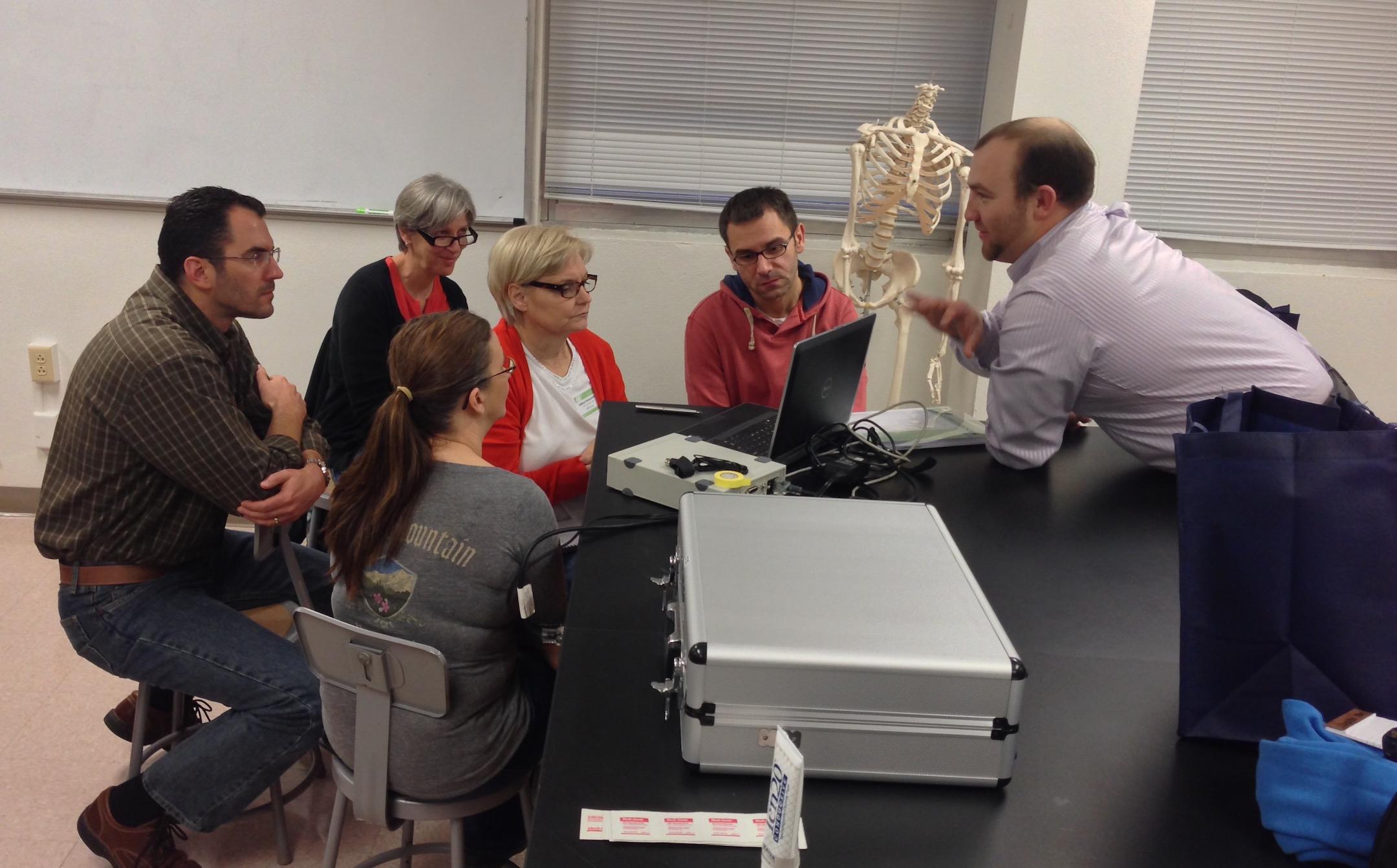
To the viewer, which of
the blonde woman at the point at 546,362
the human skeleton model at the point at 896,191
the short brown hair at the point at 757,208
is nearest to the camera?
the blonde woman at the point at 546,362

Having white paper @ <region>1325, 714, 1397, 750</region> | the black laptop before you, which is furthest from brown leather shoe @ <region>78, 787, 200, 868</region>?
white paper @ <region>1325, 714, 1397, 750</region>

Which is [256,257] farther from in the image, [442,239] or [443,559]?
[443,559]

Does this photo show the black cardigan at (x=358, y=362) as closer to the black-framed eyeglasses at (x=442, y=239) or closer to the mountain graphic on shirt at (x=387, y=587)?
the black-framed eyeglasses at (x=442, y=239)

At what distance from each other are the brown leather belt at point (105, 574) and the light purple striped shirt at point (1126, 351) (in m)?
1.67

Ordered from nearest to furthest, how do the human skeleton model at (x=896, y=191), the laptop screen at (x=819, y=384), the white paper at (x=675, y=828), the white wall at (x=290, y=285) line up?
the white paper at (x=675, y=828)
the laptop screen at (x=819, y=384)
the human skeleton model at (x=896, y=191)
the white wall at (x=290, y=285)

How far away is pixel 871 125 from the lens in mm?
2893

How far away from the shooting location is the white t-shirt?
2188mm

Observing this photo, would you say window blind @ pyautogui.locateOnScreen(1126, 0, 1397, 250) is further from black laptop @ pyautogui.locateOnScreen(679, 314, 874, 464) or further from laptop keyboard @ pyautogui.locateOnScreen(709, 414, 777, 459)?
laptop keyboard @ pyautogui.locateOnScreen(709, 414, 777, 459)

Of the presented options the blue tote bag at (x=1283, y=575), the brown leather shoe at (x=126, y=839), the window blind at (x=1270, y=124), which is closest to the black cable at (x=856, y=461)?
the blue tote bag at (x=1283, y=575)

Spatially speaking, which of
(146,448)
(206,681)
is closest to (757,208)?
(146,448)

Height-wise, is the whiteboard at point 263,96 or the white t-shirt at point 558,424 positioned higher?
the whiteboard at point 263,96

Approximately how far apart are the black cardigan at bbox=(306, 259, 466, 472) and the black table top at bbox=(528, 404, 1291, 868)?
1.09 m

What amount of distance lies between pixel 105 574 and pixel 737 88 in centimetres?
250

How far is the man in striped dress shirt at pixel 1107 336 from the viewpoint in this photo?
195 cm
